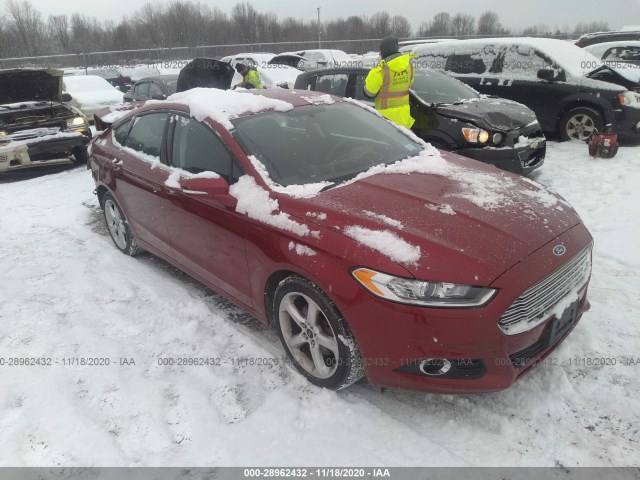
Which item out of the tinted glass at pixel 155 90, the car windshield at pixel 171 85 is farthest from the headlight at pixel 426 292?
the tinted glass at pixel 155 90

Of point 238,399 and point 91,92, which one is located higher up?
point 91,92

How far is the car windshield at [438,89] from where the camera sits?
618 cm

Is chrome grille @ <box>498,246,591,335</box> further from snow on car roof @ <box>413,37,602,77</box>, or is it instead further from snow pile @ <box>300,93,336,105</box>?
snow on car roof @ <box>413,37,602,77</box>

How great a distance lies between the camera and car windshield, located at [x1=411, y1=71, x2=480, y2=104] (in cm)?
618

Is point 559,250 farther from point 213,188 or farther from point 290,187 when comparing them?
point 213,188


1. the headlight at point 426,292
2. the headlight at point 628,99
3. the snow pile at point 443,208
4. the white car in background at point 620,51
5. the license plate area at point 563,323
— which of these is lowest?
the license plate area at point 563,323

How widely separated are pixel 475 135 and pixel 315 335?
3908 millimetres

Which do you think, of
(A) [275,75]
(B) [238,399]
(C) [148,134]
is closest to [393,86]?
(C) [148,134]

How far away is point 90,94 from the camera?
12.0 metres

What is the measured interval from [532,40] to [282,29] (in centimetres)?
5328

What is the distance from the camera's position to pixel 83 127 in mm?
8125

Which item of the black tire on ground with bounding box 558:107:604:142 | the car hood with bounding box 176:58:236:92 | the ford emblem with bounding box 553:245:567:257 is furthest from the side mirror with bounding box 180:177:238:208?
the black tire on ground with bounding box 558:107:604:142

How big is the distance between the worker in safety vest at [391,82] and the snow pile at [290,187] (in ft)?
9.63

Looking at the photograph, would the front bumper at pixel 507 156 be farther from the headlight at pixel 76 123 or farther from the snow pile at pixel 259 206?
the headlight at pixel 76 123
